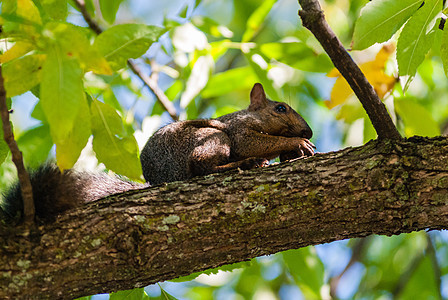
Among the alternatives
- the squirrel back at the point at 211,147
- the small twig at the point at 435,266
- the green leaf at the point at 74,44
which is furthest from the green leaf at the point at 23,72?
the small twig at the point at 435,266

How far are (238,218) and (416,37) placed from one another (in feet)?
4.80

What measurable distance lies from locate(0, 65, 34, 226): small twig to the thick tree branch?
1.95 meters

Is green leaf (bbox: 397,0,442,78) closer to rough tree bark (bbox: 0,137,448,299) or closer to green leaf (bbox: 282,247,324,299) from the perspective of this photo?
rough tree bark (bbox: 0,137,448,299)

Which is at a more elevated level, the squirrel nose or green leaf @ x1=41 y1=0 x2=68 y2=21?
the squirrel nose

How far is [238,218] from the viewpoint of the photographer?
3.32 m

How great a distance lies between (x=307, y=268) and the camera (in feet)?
14.3

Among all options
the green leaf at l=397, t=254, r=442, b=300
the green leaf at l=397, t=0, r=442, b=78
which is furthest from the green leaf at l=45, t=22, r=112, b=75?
the green leaf at l=397, t=254, r=442, b=300

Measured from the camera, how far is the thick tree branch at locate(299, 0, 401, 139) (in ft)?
11.6

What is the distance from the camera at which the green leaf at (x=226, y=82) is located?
5773 millimetres

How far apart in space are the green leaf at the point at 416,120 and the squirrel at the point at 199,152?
30.7 inches

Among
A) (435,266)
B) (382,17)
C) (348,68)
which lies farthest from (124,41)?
(435,266)

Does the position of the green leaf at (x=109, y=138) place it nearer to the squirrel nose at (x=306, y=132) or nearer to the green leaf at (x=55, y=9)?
the green leaf at (x=55, y=9)

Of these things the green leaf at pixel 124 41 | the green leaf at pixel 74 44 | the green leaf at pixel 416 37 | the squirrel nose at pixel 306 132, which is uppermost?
the squirrel nose at pixel 306 132

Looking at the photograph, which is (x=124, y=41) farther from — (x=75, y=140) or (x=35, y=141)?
(x=35, y=141)
